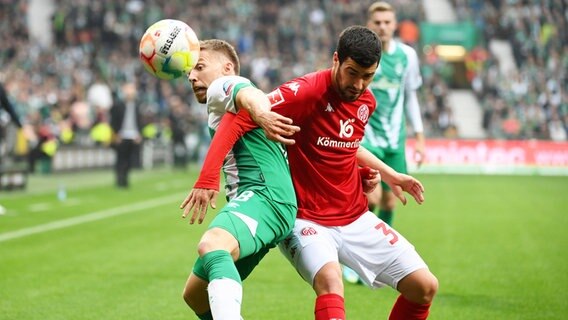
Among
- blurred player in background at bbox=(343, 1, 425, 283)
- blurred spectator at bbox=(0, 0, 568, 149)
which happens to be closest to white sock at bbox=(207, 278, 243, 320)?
blurred player in background at bbox=(343, 1, 425, 283)

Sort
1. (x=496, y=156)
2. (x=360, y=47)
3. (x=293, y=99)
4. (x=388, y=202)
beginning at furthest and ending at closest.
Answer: (x=496, y=156)
(x=388, y=202)
(x=293, y=99)
(x=360, y=47)

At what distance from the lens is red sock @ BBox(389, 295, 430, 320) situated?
5516mm

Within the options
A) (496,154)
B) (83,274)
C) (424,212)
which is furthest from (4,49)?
(83,274)

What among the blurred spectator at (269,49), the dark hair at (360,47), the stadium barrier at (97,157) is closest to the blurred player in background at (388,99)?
the dark hair at (360,47)

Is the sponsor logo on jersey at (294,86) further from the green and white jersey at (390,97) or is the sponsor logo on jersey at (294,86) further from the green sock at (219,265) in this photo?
the green and white jersey at (390,97)

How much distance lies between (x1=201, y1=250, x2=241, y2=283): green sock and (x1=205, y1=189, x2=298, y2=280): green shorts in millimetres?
194

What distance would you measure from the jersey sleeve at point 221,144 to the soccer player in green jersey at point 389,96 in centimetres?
381

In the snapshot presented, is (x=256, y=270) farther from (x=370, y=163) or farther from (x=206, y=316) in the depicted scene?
(x=206, y=316)

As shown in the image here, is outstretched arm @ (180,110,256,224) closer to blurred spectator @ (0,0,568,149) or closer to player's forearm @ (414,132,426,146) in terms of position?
player's forearm @ (414,132,426,146)

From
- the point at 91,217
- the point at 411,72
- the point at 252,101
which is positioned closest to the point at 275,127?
the point at 252,101

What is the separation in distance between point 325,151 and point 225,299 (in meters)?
1.37

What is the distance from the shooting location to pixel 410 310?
554 cm

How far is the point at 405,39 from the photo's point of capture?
36969mm

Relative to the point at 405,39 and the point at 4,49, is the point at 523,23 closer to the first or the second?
the point at 405,39
